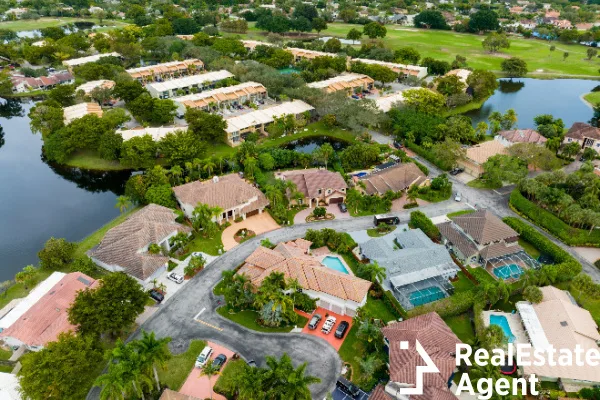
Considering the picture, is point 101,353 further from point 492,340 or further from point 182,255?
point 492,340

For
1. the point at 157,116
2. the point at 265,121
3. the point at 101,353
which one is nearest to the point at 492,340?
the point at 101,353

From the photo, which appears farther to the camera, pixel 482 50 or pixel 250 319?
pixel 482 50

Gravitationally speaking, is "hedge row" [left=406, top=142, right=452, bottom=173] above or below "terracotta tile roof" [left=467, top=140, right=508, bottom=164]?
below

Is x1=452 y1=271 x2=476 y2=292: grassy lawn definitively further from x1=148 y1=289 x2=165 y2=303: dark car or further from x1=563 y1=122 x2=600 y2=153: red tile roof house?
x1=563 y1=122 x2=600 y2=153: red tile roof house

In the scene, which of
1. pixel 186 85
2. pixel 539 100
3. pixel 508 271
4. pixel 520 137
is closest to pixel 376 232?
pixel 508 271

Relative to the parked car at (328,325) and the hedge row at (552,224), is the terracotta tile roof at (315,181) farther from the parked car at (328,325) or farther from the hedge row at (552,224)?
the hedge row at (552,224)

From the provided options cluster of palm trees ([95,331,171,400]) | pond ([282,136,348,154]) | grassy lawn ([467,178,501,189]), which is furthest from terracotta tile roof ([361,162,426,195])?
cluster of palm trees ([95,331,171,400])

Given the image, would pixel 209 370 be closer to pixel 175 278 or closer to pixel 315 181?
pixel 175 278
